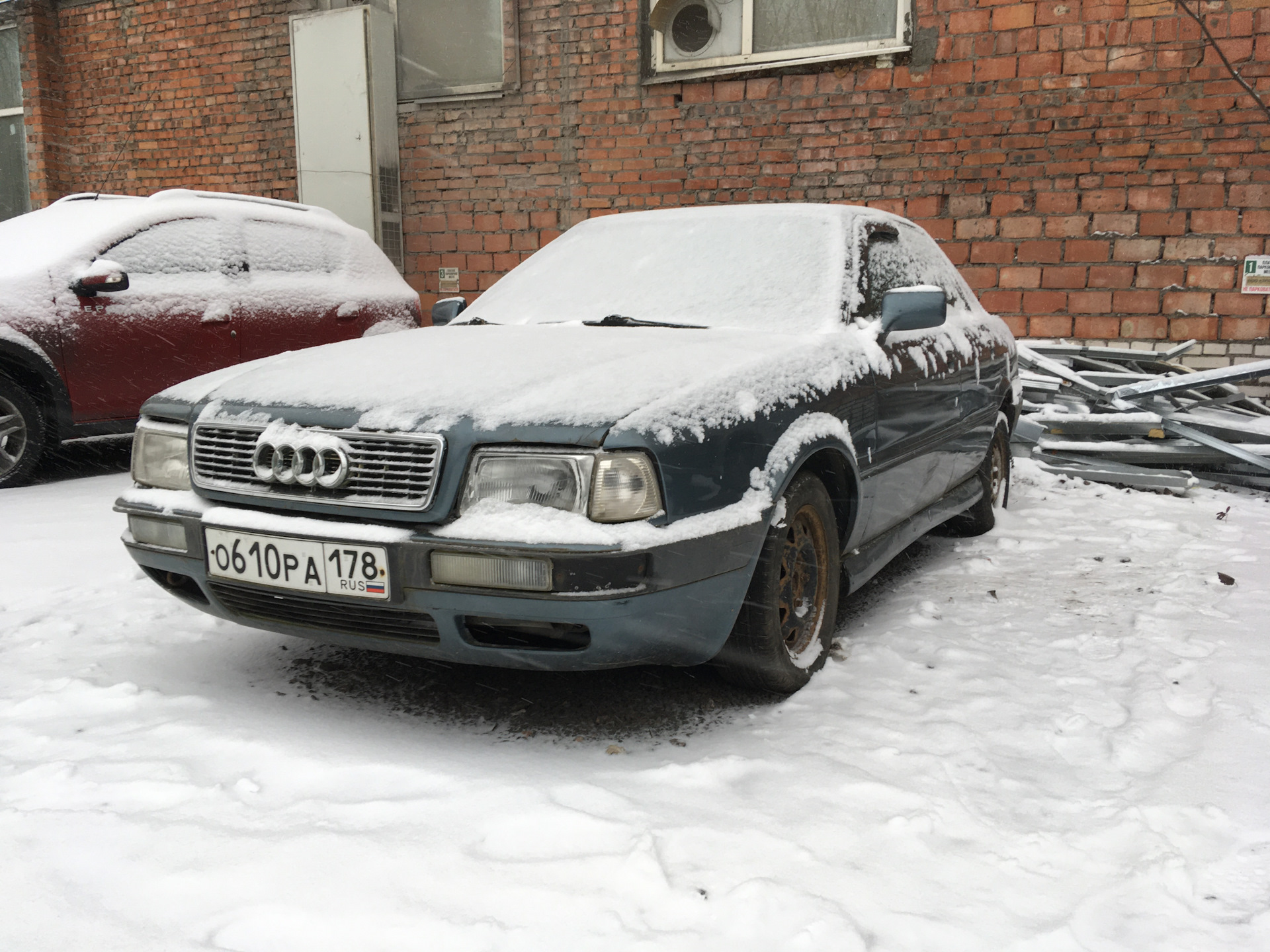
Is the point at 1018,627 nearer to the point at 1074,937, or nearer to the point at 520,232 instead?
the point at 1074,937

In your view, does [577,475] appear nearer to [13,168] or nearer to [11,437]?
[11,437]

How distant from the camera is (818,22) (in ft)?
26.6

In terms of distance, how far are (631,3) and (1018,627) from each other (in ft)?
23.1

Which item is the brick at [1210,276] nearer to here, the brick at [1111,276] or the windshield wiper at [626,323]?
the brick at [1111,276]

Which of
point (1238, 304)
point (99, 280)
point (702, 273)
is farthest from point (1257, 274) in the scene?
point (99, 280)

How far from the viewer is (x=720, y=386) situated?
2.40 meters

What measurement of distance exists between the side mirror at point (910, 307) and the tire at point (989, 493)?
5.00 ft

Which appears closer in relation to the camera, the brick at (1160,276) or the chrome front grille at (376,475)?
the chrome front grille at (376,475)

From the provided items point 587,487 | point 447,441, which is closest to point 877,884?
point 587,487

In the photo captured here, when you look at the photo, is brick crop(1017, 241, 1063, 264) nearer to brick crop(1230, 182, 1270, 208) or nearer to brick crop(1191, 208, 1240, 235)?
brick crop(1191, 208, 1240, 235)

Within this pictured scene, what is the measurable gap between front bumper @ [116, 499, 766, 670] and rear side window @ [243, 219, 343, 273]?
414cm

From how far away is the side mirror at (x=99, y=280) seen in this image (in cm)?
529

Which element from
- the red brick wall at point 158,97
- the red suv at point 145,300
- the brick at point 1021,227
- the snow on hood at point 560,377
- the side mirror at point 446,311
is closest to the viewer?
the snow on hood at point 560,377

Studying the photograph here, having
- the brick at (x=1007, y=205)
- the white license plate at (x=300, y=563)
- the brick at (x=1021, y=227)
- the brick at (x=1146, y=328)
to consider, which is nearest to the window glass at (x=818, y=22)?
the brick at (x=1007, y=205)
